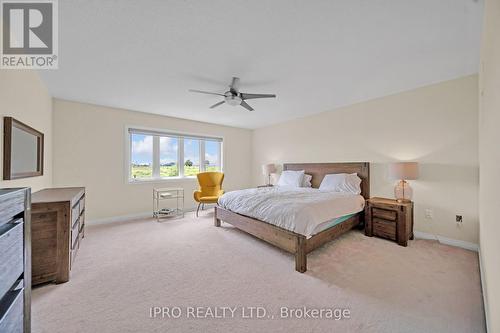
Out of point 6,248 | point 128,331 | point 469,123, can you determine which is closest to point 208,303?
point 128,331

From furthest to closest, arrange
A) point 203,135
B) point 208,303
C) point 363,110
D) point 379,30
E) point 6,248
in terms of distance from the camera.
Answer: point 203,135, point 363,110, point 379,30, point 208,303, point 6,248

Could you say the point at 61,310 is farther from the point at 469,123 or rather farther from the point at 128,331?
the point at 469,123

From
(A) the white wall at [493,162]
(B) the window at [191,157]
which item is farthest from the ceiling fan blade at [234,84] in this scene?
(B) the window at [191,157]

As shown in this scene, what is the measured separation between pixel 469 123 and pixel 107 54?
176 inches

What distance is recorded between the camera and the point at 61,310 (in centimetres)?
150

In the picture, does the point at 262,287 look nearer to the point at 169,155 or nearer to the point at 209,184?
the point at 209,184

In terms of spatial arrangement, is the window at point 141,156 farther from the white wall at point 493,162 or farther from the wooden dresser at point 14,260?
the white wall at point 493,162

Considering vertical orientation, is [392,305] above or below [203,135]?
below

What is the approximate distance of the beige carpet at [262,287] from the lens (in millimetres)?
1388

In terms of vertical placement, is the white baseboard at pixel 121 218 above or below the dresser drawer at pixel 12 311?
below

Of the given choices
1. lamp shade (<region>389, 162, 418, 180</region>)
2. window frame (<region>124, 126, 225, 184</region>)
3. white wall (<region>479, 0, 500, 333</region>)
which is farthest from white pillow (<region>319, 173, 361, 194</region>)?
window frame (<region>124, 126, 225, 184</region>)

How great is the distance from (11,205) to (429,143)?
422 centimetres

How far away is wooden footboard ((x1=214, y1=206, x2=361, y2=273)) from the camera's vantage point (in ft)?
6.82

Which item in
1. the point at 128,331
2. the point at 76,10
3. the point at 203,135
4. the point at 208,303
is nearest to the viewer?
the point at 128,331
